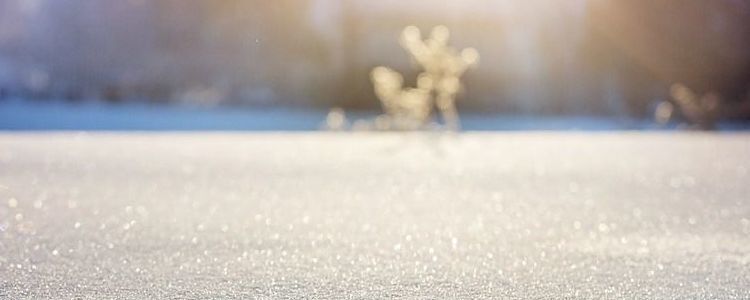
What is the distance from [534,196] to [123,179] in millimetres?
3146

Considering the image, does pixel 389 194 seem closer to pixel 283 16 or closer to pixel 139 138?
pixel 139 138

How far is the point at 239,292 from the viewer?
431cm

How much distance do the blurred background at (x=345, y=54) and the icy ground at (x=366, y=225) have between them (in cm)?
926

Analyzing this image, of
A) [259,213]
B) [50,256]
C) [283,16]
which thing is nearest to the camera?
[50,256]

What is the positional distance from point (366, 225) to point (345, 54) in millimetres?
16975

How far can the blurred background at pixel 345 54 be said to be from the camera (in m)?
21.2

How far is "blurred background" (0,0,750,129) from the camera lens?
69.6 feet

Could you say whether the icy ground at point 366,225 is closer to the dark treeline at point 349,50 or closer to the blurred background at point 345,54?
the blurred background at point 345,54

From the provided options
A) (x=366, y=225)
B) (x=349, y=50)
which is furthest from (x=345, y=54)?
(x=366, y=225)

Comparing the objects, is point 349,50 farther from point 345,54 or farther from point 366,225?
point 366,225

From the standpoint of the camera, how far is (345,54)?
23.0 m

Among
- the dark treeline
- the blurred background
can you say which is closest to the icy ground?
the blurred background

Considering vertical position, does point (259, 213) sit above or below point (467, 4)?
below

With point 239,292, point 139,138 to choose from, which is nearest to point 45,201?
point 239,292
